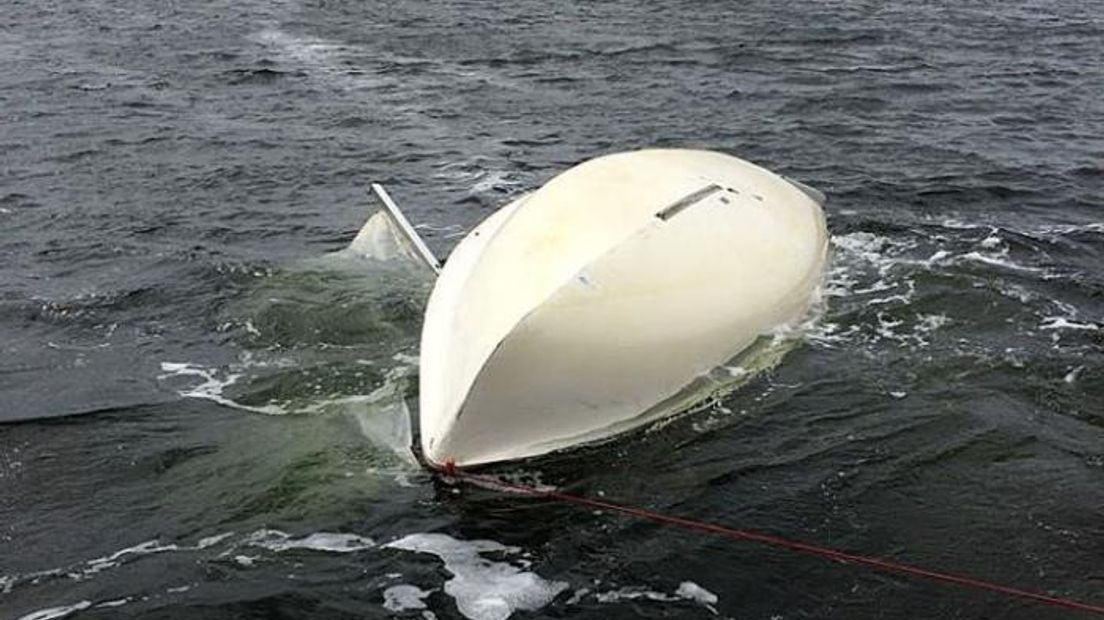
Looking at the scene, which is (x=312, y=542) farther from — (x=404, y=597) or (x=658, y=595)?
(x=658, y=595)

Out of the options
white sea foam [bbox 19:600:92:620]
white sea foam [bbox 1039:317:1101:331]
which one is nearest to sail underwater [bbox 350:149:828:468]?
white sea foam [bbox 1039:317:1101:331]

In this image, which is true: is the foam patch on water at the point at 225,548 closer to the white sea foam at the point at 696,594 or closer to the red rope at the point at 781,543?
the red rope at the point at 781,543

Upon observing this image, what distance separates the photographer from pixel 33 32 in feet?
82.0

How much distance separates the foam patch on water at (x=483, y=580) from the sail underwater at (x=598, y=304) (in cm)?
67

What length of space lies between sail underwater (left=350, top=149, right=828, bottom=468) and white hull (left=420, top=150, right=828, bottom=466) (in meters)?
0.01

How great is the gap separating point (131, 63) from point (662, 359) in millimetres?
→ 16927

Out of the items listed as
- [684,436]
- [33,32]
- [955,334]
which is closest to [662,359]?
[684,436]

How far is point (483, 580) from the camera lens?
273 inches

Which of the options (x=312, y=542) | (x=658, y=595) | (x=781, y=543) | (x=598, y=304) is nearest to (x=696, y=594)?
(x=658, y=595)

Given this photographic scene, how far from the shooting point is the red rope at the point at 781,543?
664cm

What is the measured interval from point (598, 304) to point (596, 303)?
0.02m

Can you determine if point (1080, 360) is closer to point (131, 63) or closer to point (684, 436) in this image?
point (684, 436)

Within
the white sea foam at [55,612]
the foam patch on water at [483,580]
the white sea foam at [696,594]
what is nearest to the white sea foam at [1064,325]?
the white sea foam at [696,594]

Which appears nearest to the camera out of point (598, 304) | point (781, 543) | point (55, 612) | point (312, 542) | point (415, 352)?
point (55, 612)
